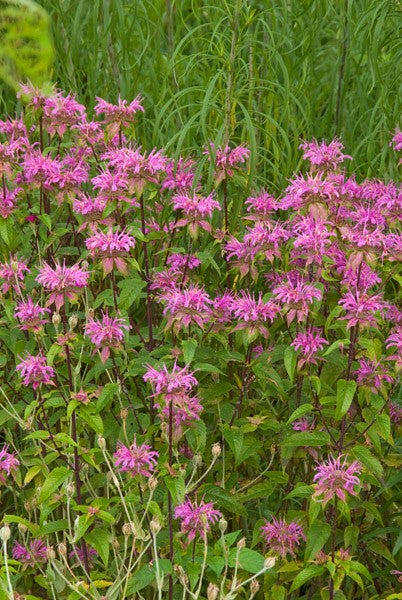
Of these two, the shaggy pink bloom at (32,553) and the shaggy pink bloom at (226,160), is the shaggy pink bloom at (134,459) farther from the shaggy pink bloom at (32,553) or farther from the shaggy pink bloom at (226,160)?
the shaggy pink bloom at (226,160)

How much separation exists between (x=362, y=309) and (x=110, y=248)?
61 centimetres

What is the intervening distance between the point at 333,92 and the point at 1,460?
2049mm

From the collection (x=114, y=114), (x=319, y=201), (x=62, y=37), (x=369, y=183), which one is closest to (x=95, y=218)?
(x=114, y=114)

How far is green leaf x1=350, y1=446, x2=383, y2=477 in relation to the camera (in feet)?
6.72

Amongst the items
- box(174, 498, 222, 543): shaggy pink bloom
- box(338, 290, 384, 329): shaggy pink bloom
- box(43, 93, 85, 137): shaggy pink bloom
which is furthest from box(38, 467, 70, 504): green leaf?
box(43, 93, 85, 137): shaggy pink bloom

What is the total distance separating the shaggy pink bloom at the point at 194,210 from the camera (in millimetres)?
2291

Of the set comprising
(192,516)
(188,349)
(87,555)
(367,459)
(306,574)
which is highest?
(188,349)

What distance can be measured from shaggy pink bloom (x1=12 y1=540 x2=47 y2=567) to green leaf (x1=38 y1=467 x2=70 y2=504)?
302mm

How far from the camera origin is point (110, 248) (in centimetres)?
219

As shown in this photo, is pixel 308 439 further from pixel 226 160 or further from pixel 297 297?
pixel 226 160

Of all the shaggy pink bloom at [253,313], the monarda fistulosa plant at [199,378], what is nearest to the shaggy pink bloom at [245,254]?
the monarda fistulosa plant at [199,378]

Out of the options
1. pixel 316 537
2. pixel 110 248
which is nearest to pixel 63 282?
pixel 110 248

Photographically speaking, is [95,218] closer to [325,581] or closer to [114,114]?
[114,114]

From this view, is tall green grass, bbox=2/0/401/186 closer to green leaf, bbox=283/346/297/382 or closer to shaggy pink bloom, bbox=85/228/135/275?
shaggy pink bloom, bbox=85/228/135/275
